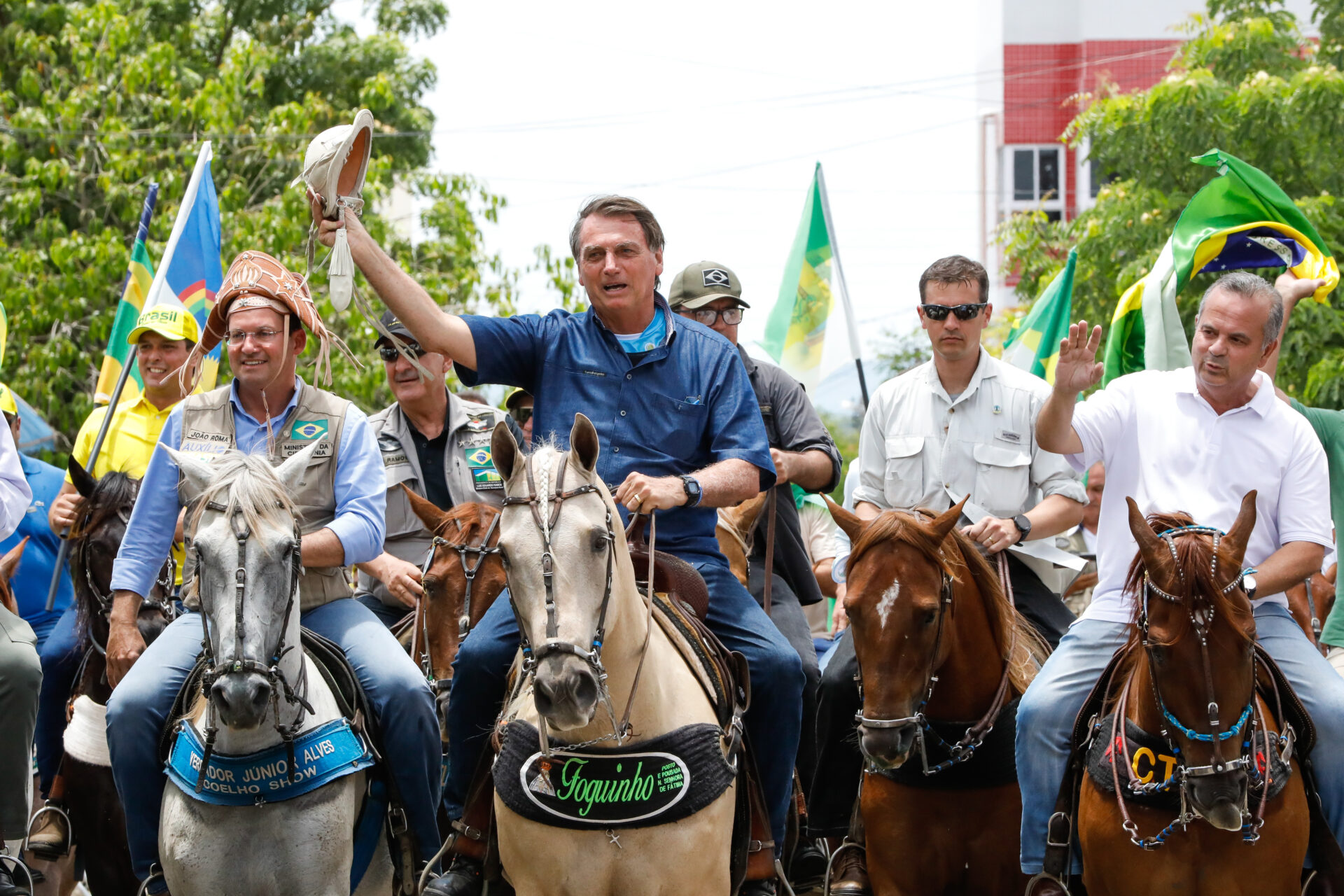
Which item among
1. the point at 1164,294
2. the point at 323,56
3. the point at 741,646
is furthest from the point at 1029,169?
the point at 741,646

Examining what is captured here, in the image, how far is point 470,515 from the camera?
7414 millimetres

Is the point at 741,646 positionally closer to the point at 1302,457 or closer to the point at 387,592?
the point at 1302,457

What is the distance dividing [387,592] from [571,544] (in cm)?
402

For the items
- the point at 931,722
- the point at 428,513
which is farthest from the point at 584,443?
the point at 428,513

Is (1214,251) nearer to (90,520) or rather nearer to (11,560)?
(90,520)

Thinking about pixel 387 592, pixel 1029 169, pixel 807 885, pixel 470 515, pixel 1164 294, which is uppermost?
pixel 1029 169

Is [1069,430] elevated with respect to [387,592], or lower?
elevated

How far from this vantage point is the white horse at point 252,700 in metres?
4.91

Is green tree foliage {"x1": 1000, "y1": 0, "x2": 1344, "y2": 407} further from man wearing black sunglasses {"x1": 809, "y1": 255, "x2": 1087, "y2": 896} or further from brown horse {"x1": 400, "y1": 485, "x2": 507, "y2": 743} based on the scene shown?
brown horse {"x1": 400, "y1": 485, "x2": 507, "y2": 743}

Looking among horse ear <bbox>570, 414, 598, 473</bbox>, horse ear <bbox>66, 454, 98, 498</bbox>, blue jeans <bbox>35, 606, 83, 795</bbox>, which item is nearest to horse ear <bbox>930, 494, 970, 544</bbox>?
horse ear <bbox>570, 414, 598, 473</bbox>

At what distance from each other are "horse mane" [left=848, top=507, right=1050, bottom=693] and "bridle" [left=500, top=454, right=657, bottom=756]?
1.58m

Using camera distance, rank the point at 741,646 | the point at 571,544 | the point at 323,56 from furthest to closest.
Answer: the point at 323,56 < the point at 741,646 < the point at 571,544

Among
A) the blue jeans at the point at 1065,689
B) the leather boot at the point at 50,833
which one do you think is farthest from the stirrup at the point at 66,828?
the blue jeans at the point at 1065,689

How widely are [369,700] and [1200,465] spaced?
11.5 ft
